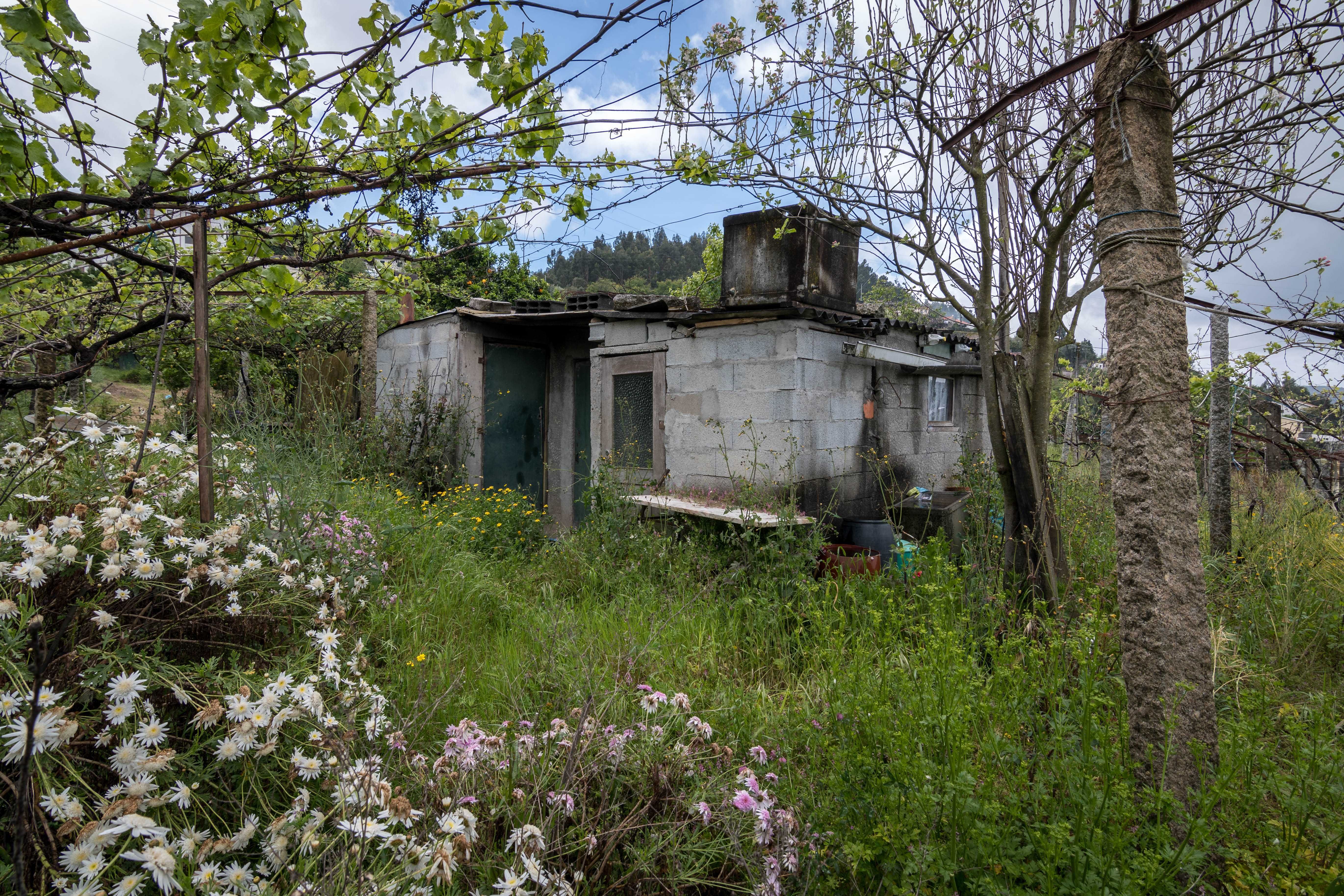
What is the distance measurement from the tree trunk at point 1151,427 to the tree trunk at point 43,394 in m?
4.06

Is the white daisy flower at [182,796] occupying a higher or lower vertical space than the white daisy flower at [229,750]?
lower

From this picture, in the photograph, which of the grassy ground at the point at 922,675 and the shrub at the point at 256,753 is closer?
the shrub at the point at 256,753

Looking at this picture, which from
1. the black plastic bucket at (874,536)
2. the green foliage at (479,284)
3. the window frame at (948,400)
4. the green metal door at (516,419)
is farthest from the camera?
the green foliage at (479,284)

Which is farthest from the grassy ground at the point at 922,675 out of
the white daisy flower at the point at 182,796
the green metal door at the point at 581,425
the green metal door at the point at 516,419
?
the green metal door at the point at 581,425

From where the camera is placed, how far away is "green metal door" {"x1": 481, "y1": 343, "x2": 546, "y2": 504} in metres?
7.66

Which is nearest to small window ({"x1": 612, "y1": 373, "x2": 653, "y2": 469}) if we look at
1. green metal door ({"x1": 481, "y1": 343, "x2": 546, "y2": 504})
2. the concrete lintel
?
the concrete lintel

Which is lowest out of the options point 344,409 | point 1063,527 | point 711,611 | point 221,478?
point 711,611

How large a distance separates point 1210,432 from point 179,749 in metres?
6.45

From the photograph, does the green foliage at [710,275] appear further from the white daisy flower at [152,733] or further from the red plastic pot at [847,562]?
the white daisy flower at [152,733]

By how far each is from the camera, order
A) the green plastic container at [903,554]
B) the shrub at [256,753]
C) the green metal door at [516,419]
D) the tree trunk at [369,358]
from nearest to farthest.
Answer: the shrub at [256,753] < the green plastic container at [903,554] < the green metal door at [516,419] < the tree trunk at [369,358]

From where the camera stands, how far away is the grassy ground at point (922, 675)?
1579mm

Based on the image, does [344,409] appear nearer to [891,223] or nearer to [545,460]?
[545,460]

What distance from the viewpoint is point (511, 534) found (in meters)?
6.24

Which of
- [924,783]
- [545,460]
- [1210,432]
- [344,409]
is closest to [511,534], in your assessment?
[545,460]
